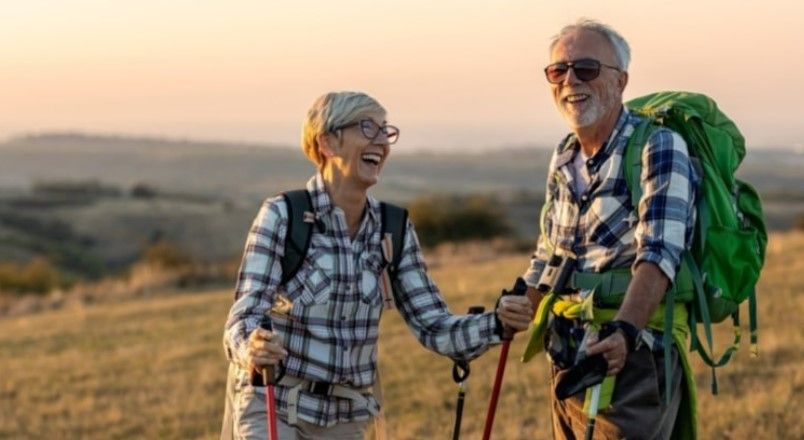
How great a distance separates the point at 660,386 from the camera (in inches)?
212

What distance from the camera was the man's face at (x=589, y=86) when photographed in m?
5.32

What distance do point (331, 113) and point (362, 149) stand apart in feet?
0.61

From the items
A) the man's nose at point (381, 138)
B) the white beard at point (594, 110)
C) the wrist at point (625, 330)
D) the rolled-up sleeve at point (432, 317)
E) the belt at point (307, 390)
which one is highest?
the white beard at point (594, 110)

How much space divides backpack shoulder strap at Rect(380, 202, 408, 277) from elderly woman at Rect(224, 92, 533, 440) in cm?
4

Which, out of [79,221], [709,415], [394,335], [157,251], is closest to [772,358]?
[709,415]

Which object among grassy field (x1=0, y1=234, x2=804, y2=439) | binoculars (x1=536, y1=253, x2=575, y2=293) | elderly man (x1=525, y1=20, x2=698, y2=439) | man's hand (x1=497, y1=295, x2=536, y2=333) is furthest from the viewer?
grassy field (x1=0, y1=234, x2=804, y2=439)

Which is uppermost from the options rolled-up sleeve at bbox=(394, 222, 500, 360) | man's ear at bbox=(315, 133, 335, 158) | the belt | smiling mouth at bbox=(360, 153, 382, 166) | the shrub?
man's ear at bbox=(315, 133, 335, 158)

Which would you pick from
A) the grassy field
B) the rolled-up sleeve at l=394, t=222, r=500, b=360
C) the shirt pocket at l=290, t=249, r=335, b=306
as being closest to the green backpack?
the rolled-up sleeve at l=394, t=222, r=500, b=360

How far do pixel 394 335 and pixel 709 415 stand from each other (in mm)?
7800

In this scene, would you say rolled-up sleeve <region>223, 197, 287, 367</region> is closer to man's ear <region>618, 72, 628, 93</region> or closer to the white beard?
the white beard

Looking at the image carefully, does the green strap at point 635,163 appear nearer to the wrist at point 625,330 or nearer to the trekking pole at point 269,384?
the wrist at point 625,330

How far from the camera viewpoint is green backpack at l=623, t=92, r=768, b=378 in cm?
523

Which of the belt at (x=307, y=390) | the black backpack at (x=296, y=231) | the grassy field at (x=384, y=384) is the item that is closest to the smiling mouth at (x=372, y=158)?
the black backpack at (x=296, y=231)

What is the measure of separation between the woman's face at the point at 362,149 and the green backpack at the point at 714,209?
37.8 inches
